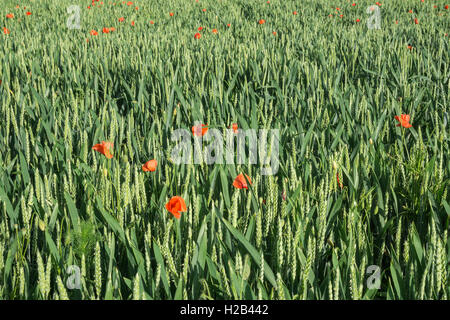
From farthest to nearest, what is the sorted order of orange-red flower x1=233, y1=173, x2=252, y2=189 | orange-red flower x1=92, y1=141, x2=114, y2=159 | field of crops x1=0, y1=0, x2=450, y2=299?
1. orange-red flower x1=92, y1=141, x2=114, y2=159
2. orange-red flower x1=233, y1=173, x2=252, y2=189
3. field of crops x1=0, y1=0, x2=450, y2=299

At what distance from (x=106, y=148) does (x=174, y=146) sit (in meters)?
0.36

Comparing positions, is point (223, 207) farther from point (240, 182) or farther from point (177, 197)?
point (177, 197)

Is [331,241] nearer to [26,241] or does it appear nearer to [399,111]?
[26,241]

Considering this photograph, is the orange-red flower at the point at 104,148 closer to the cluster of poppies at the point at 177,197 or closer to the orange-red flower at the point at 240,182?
the cluster of poppies at the point at 177,197

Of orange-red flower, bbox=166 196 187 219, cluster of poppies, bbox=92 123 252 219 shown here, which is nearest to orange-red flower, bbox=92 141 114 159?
cluster of poppies, bbox=92 123 252 219

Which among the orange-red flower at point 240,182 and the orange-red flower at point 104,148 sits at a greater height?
the orange-red flower at point 104,148

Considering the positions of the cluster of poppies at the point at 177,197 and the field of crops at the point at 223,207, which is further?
the cluster of poppies at the point at 177,197

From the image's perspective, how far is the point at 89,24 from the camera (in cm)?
547

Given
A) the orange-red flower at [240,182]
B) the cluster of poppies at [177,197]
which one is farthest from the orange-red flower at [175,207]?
the orange-red flower at [240,182]

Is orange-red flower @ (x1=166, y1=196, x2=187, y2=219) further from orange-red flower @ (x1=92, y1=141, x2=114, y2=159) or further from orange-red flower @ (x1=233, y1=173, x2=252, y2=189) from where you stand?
orange-red flower @ (x1=92, y1=141, x2=114, y2=159)

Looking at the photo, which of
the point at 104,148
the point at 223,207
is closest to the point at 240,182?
the point at 223,207

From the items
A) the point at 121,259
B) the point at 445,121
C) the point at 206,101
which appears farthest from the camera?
the point at 206,101

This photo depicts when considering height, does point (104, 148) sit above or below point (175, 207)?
above
